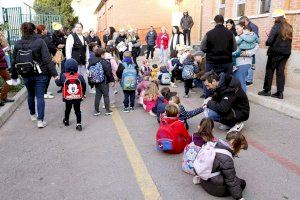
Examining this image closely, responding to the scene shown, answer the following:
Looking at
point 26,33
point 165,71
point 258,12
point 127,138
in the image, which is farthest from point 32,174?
point 258,12

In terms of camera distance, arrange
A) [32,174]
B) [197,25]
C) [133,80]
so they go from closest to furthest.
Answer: [32,174], [133,80], [197,25]

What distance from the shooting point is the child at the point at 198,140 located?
429cm

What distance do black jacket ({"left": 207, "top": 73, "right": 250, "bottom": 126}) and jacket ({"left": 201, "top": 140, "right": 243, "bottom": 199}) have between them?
2.05 meters

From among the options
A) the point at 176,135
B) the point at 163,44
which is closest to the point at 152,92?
the point at 176,135

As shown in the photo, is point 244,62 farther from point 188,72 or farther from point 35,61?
point 35,61

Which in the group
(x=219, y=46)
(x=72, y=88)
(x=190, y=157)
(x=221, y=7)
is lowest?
(x=190, y=157)

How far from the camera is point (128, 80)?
7738mm

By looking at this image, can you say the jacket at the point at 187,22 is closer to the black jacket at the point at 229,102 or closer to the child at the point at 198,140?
the black jacket at the point at 229,102

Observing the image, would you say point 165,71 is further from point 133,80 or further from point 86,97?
point 133,80

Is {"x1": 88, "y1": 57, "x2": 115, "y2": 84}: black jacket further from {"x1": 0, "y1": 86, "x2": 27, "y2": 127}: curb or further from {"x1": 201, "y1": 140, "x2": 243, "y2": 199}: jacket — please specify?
{"x1": 201, "y1": 140, "x2": 243, "y2": 199}: jacket

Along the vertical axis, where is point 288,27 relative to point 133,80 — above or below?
above

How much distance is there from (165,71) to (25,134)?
5883 millimetres

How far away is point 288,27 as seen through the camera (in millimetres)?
7824

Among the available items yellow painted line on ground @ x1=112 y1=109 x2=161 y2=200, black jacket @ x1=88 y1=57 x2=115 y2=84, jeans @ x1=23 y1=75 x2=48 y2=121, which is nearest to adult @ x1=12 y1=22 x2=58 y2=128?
jeans @ x1=23 y1=75 x2=48 y2=121
